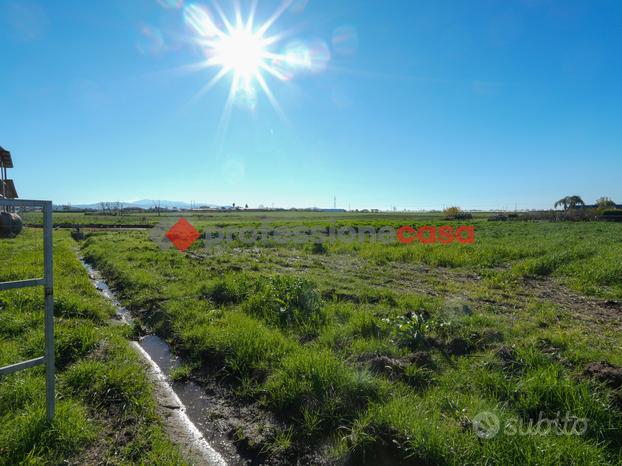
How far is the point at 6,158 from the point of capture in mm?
21375

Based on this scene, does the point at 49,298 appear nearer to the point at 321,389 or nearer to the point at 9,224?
the point at 321,389

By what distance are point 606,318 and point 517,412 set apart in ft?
17.0

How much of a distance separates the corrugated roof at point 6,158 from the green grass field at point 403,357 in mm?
20850

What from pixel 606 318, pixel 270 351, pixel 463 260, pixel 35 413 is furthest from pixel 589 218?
pixel 35 413

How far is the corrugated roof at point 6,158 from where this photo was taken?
2068 cm

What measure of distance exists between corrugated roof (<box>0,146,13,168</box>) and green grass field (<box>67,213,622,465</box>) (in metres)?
20.9

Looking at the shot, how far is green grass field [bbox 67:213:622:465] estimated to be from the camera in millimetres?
2834

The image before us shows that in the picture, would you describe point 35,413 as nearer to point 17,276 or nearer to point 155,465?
point 155,465

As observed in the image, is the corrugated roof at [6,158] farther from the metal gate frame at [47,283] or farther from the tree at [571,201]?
the tree at [571,201]

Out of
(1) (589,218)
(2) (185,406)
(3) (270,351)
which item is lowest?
(2) (185,406)

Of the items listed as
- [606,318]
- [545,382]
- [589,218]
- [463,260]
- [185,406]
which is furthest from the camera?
[589,218]

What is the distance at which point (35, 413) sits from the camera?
300 centimetres

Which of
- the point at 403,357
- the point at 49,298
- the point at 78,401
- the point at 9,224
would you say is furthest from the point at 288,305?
the point at 9,224

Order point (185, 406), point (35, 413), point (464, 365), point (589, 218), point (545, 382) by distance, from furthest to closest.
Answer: point (589, 218) → point (464, 365) → point (185, 406) → point (545, 382) → point (35, 413)
